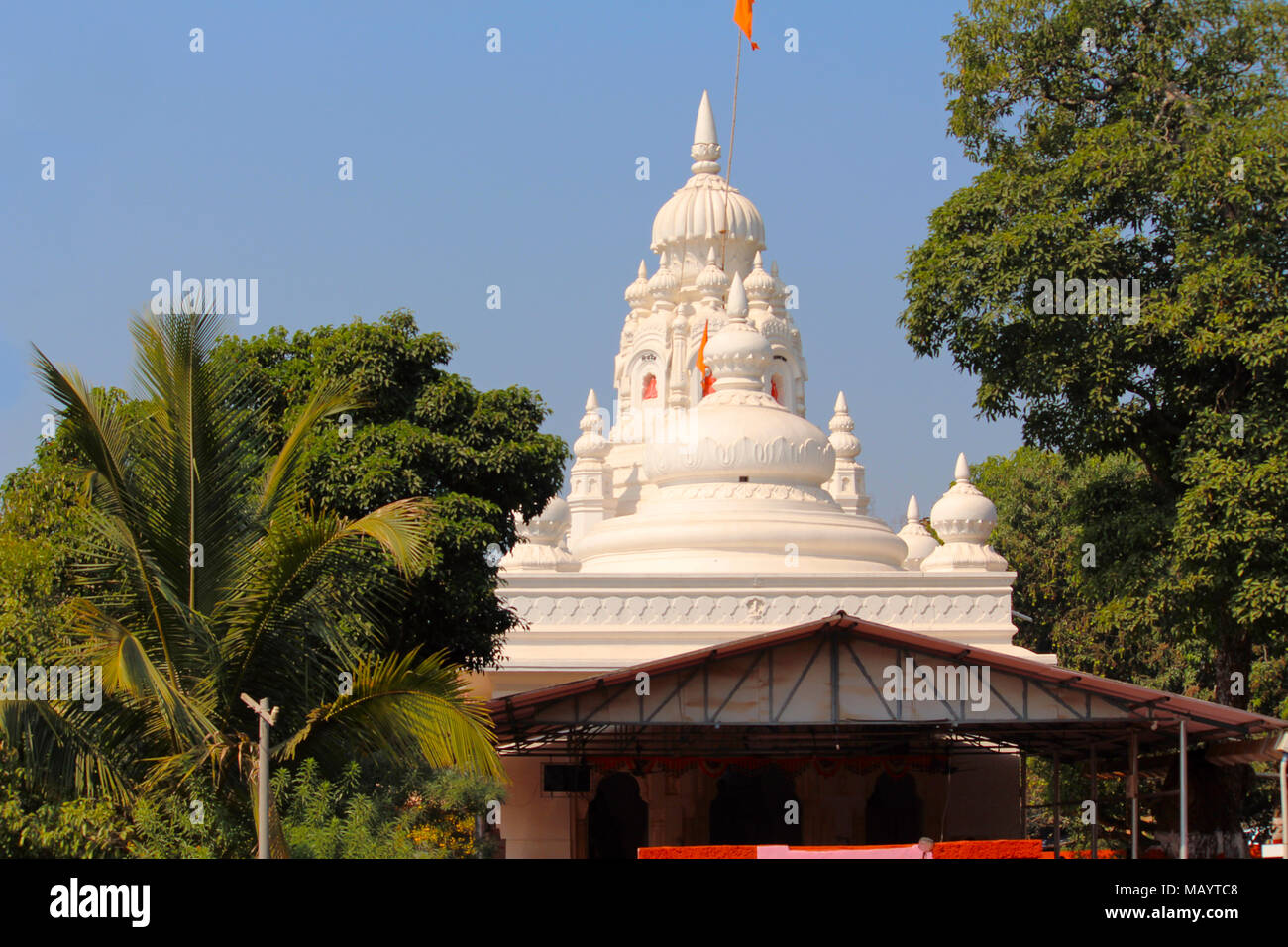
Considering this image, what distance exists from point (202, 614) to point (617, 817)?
39.4ft

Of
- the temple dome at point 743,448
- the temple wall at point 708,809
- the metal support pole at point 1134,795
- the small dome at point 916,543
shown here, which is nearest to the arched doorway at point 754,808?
the temple wall at point 708,809

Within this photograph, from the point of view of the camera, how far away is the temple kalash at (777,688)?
2111cm

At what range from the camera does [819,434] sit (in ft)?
107

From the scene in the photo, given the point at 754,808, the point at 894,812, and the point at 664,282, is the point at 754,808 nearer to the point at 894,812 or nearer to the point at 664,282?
the point at 894,812

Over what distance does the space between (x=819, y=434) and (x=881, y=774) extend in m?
8.02

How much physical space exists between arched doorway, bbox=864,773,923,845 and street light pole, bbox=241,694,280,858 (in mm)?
14304

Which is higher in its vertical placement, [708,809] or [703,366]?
[703,366]

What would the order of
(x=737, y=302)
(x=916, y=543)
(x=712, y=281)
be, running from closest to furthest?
(x=737, y=302), (x=916, y=543), (x=712, y=281)

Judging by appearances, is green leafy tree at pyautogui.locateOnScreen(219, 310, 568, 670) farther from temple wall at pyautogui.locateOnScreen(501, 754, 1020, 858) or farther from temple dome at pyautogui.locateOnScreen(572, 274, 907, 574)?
temple dome at pyautogui.locateOnScreen(572, 274, 907, 574)

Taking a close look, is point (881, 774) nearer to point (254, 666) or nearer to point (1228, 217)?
point (1228, 217)

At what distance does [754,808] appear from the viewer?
26.1m

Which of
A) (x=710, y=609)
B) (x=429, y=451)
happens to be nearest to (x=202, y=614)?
(x=429, y=451)
